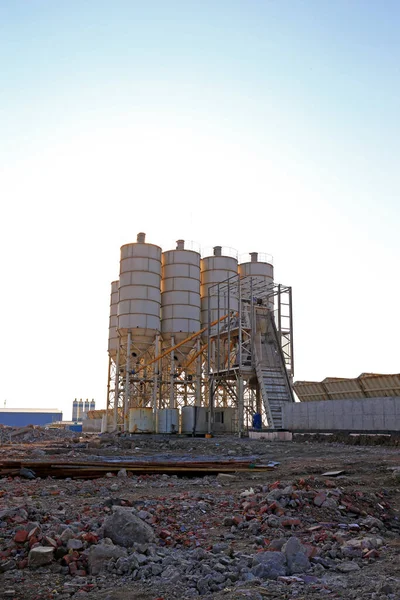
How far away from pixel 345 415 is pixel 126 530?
1889 centimetres

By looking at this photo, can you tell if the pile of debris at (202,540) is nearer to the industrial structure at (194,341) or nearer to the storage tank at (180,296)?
the industrial structure at (194,341)

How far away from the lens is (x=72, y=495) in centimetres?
845

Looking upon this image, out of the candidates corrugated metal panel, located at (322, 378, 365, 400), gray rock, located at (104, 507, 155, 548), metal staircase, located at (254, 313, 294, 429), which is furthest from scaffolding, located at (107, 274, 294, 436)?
gray rock, located at (104, 507, 155, 548)

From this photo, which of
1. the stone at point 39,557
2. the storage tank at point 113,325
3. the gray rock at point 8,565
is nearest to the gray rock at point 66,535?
the stone at point 39,557

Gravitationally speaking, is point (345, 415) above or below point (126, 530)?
above

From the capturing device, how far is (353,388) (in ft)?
77.8

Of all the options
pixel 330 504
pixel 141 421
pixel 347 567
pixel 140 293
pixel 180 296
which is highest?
pixel 180 296

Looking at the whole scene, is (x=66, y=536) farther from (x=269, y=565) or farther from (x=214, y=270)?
(x=214, y=270)

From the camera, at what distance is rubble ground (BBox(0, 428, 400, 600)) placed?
4238mm

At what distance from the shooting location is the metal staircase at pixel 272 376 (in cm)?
2752

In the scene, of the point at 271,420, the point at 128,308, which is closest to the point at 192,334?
the point at 128,308

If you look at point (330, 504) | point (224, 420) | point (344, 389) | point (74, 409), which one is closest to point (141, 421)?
point (224, 420)

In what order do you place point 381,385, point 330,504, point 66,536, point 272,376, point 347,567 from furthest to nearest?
1. point 272,376
2. point 381,385
3. point 330,504
4. point 66,536
5. point 347,567

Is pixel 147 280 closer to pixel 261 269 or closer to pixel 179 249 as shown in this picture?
pixel 179 249
